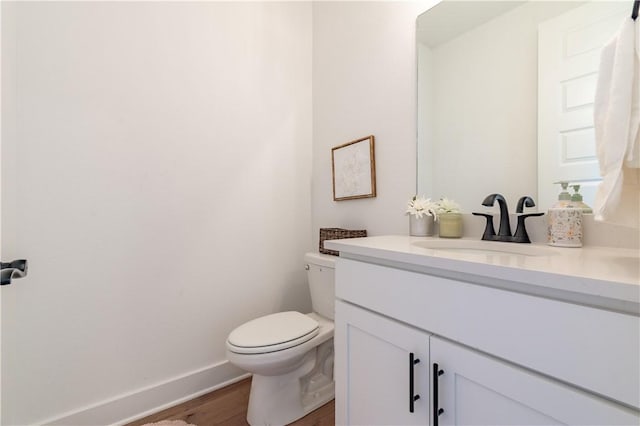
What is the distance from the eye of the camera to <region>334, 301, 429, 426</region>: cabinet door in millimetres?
709

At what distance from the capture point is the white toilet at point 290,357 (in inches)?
45.1

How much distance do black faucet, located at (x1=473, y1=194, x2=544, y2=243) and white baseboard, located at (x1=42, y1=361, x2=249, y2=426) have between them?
5.02 ft

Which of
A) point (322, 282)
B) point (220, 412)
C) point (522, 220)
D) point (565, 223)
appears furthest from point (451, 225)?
point (220, 412)

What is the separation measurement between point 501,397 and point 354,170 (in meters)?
1.22

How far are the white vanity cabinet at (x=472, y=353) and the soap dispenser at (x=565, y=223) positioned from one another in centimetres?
45

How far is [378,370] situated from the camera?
0.82 m

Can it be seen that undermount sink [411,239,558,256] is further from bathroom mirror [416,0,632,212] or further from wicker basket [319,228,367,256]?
wicker basket [319,228,367,256]

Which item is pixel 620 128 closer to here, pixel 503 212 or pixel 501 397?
pixel 503 212

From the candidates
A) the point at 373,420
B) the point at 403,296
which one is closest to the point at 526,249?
the point at 403,296

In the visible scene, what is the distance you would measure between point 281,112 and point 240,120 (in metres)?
0.31

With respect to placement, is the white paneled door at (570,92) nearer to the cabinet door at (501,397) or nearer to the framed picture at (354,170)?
the cabinet door at (501,397)

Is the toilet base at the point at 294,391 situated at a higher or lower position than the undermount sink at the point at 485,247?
lower

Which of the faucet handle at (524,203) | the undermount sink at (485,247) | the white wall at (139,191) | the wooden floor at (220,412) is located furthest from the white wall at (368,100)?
the wooden floor at (220,412)

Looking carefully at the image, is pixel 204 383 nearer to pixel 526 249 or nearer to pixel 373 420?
pixel 373 420
